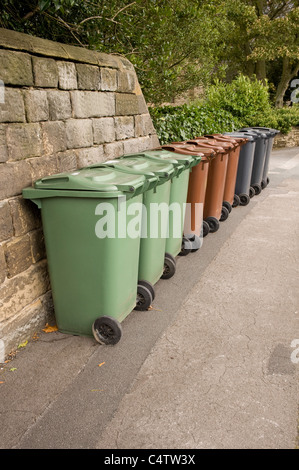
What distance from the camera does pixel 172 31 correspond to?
8.62 m

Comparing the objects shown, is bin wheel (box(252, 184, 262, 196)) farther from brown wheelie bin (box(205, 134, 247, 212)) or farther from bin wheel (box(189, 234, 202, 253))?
bin wheel (box(189, 234, 202, 253))

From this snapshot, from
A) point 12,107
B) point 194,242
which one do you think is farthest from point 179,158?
point 12,107

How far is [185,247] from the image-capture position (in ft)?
16.8

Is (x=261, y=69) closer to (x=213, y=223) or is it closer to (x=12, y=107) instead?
(x=213, y=223)

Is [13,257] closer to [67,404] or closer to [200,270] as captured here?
[67,404]

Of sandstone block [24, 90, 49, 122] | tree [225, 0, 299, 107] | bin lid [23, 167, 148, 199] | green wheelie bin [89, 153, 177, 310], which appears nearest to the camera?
bin lid [23, 167, 148, 199]

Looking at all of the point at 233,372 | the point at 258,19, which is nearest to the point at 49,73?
the point at 233,372

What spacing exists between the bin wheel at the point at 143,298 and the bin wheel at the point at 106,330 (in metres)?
0.60

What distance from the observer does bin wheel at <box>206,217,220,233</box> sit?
6094 millimetres

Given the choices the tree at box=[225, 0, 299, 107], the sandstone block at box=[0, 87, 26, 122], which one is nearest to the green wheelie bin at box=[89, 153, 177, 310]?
the sandstone block at box=[0, 87, 26, 122]

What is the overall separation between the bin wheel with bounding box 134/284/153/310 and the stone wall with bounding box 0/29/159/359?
0.79 m

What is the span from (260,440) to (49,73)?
314 centimetres

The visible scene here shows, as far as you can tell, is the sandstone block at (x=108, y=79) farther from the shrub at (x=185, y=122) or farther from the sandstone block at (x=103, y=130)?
the shrub at (x=185, y=122)

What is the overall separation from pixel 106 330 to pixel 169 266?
1.39 meters
